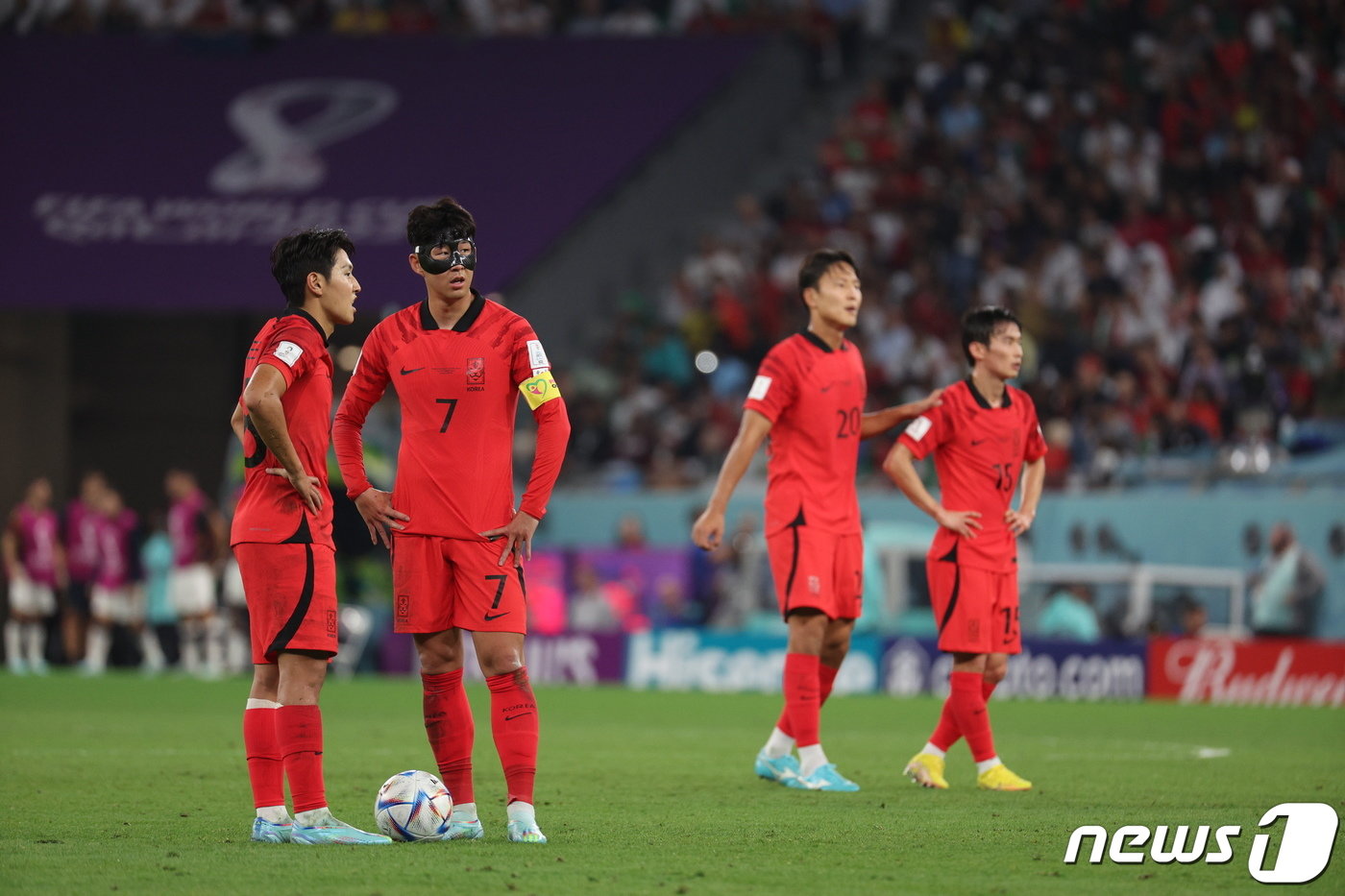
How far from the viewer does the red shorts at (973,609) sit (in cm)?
918

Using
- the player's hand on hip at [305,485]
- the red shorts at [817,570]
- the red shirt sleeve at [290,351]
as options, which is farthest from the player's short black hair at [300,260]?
the red shorts at [817,570]

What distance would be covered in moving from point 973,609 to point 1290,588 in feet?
30.6

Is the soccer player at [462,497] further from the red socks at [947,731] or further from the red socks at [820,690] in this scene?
the red socks at [947,731]

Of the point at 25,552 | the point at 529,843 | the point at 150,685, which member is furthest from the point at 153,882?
the point at 25,552

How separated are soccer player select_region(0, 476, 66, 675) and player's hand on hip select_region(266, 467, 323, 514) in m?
16.9

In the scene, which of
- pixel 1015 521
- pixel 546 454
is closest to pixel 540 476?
pixel 546 454

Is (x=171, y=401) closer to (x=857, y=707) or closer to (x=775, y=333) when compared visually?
(x=775, y=333)

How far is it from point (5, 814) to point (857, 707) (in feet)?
32.2

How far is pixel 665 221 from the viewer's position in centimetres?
2669

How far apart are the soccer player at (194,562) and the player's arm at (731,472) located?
46.2 ft

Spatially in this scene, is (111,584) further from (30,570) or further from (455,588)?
(455,588)

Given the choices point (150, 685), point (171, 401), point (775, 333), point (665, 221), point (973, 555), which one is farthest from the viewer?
point (171, 401)

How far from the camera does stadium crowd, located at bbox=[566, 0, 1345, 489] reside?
19703 millimetres

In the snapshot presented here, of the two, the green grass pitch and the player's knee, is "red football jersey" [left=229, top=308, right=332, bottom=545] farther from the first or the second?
the green grass pitch
